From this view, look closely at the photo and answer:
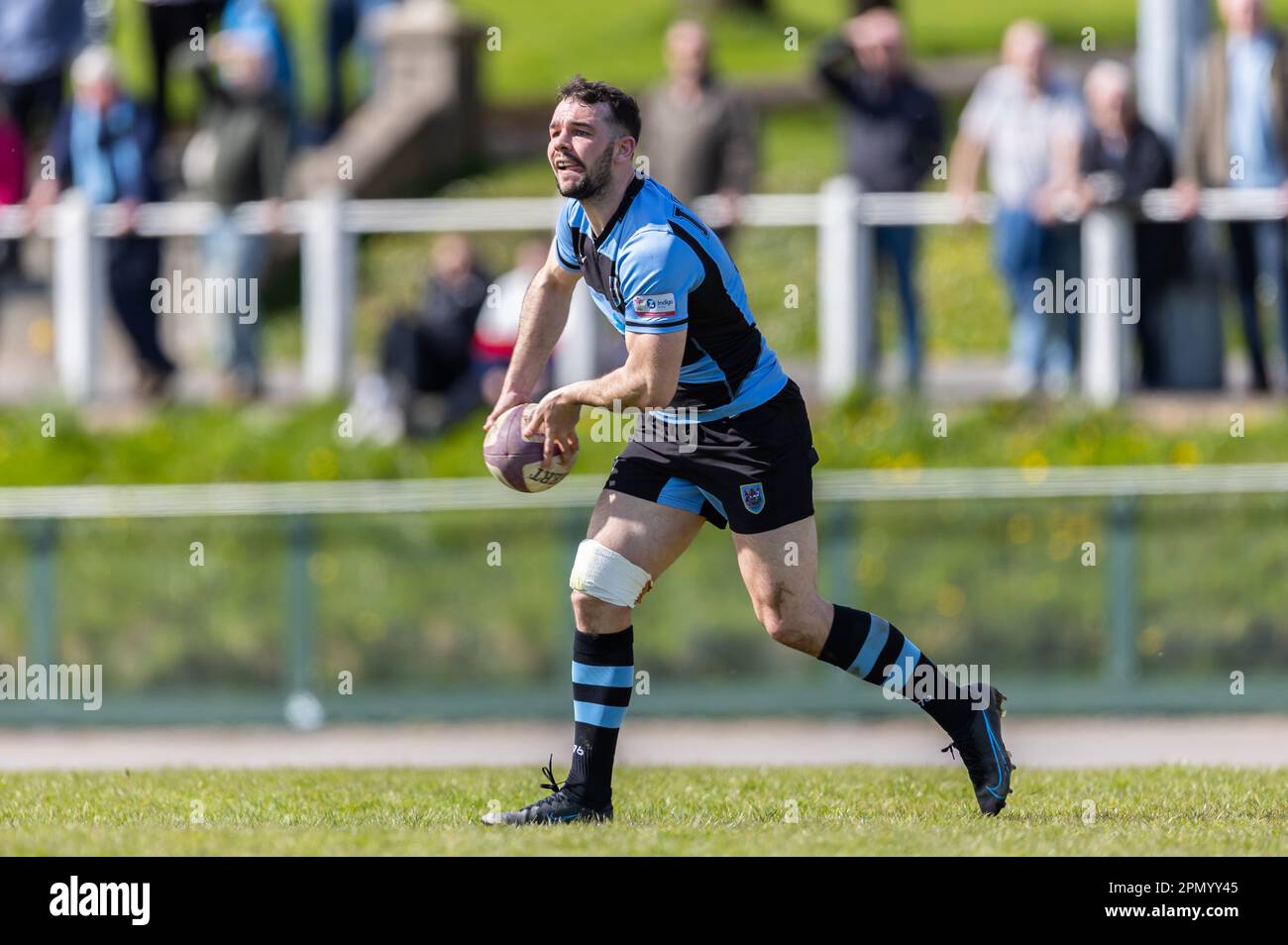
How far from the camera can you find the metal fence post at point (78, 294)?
1591cm

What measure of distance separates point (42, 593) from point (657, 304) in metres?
7.53

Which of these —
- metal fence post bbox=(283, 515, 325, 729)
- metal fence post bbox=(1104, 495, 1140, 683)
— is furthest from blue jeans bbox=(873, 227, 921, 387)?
metal fence post bbox=(283, 515, 325, 729)

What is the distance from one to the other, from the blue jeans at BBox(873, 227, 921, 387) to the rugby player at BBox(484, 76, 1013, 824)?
21.8 feet

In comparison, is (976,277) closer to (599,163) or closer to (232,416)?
(232,416)

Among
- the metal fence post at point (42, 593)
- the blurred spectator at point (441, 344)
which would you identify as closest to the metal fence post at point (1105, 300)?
the blurred spectator at point (441, 344)

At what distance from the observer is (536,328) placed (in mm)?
8070

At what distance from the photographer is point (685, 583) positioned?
13609 mm

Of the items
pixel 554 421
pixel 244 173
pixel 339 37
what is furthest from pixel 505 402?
pixel 339 37

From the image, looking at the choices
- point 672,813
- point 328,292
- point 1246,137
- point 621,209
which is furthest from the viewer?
point 328,292

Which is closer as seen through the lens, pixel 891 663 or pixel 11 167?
pixel 891 663

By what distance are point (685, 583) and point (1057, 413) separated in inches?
106

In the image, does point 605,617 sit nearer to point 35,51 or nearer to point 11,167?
point 11,167

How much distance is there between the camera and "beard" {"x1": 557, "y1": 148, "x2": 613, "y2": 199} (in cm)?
748

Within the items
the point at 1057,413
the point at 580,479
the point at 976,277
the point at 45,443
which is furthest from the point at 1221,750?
the point at 45,443
